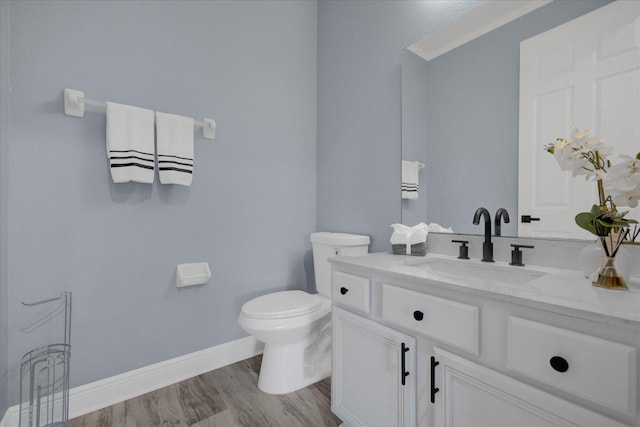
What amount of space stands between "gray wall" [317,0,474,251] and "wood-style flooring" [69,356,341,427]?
0.94m

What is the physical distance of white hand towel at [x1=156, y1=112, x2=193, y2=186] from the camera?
1566 mm

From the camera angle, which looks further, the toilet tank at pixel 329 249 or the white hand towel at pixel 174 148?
the toilet tank at pixel 329 249

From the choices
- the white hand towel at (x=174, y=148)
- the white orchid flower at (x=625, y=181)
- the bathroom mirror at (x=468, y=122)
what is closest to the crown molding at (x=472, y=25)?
the bathroom mirror at (x=468, y=122)

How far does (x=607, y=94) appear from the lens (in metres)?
0.98

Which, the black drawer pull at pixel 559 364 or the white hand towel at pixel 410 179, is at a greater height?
the white hand towel at pixel 410 179

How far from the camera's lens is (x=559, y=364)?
2.14 feet

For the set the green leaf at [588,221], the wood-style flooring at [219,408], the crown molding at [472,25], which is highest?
the crown molding at [472,25]

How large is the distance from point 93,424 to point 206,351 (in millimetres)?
593

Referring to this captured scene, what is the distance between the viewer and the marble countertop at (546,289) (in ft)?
2.04

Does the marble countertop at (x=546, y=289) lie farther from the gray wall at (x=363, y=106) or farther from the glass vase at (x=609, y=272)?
the gray wall at (x=363, y=106)

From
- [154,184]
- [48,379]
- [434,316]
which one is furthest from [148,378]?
[434,316]

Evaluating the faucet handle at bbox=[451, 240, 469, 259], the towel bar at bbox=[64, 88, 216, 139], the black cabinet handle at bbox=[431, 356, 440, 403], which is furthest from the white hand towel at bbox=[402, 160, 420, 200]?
the towel bar at bbox=[64, 88, 216, 139]

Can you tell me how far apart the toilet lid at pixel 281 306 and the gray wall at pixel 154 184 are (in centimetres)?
34

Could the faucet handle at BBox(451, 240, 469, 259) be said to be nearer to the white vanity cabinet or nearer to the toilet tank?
the white vanity cabinet
